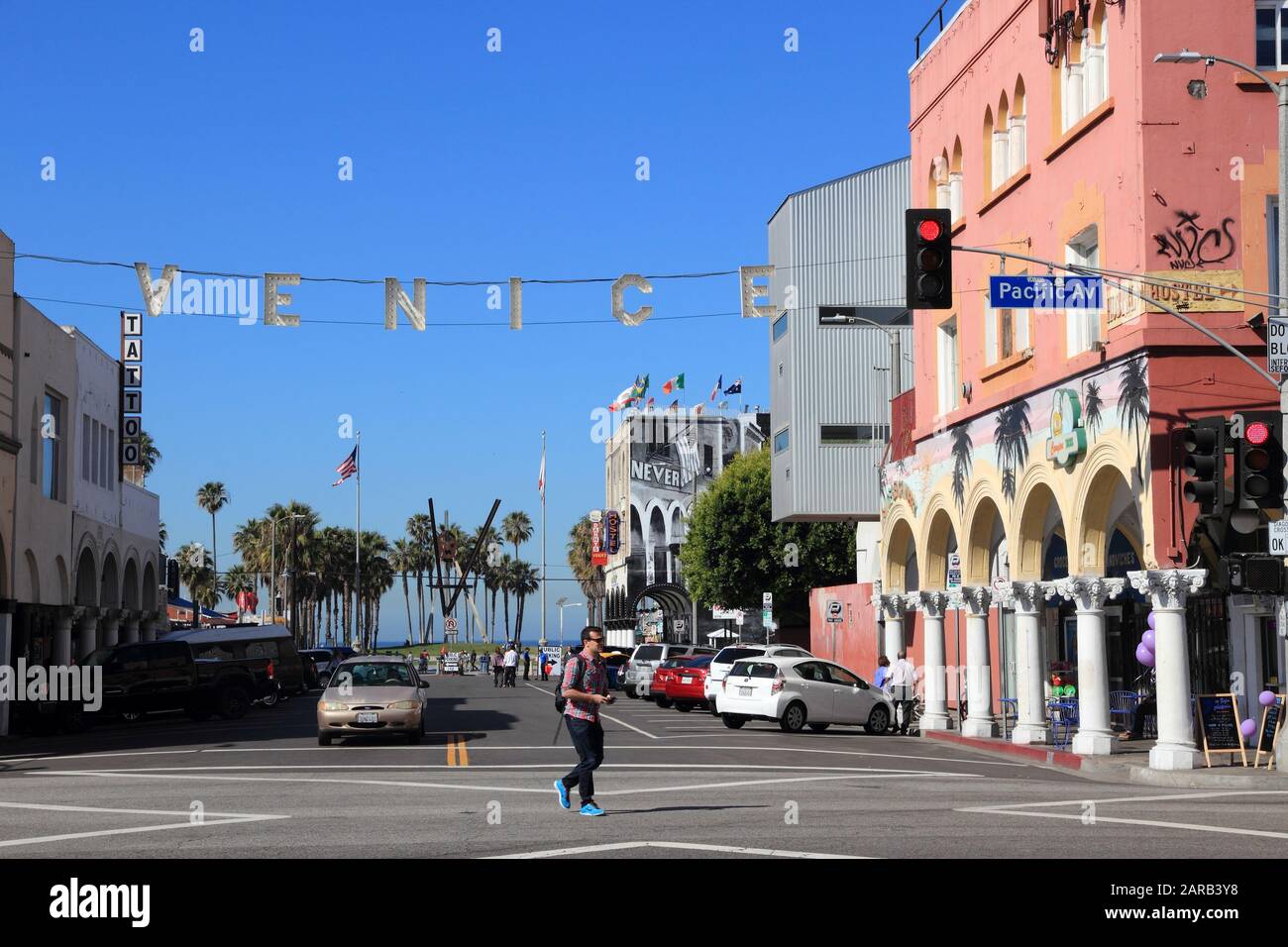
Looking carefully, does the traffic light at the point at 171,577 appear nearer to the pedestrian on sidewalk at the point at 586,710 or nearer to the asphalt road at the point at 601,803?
the asphalt road at the point at 601,803

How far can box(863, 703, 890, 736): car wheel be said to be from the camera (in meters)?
34.3

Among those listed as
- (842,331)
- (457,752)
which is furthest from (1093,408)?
(842,331)

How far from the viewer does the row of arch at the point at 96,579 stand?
126 ft

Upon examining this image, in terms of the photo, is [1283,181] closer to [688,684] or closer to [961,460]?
[961,460]

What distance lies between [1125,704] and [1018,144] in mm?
10483

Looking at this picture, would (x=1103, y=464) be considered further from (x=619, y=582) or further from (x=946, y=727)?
(x=619, y=582)

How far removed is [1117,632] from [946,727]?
4.24m

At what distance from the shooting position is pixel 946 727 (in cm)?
3428

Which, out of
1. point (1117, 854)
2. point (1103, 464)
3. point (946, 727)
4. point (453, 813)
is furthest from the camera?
point (946, 727)

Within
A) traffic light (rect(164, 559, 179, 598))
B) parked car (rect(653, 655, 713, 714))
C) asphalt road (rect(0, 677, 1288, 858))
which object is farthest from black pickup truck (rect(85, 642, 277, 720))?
traffic light (rect(164, 559, 179, 598))

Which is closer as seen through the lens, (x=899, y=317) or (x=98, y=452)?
(x=98, y=452)

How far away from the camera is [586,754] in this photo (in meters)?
16.3

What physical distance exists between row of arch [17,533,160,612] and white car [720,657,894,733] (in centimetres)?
1621
